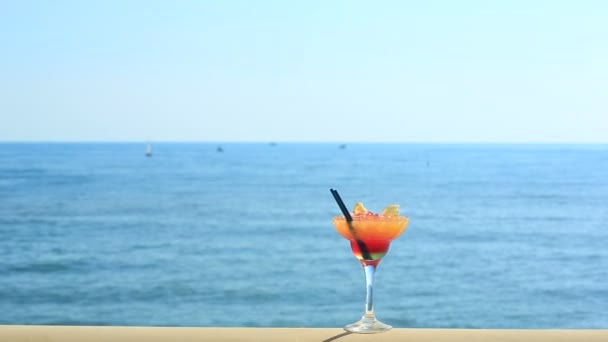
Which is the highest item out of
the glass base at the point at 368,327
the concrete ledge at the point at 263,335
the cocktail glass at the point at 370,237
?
the cocktail glass at the point at 370,237

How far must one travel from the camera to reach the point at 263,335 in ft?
8.35

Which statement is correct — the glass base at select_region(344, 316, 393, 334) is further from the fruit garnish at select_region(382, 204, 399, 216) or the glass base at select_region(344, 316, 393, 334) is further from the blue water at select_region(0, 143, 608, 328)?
the blue water at select_region(0, 143, 608, 328)

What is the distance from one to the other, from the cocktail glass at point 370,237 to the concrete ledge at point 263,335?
6 centimetres

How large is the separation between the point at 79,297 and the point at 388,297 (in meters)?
5.78

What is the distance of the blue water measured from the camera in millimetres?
17422

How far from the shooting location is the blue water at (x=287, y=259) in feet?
57.2

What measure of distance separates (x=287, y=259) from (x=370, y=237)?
66.7 ft

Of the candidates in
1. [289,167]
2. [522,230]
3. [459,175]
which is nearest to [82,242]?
[522,230]

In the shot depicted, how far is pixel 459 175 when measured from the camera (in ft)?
183

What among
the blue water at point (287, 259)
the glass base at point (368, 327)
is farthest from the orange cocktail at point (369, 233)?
the blue water at point (287, 259)

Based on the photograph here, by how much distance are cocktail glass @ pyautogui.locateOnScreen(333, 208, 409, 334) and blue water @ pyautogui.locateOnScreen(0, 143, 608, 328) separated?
1366 centimetres

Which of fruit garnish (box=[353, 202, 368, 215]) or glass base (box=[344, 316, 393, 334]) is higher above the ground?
fruit garnish (box=[353, 202, 368, 215])

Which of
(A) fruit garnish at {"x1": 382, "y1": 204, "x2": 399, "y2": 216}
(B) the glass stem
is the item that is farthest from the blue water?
(A) fruit garnish at {"x1": 382, "y1": 204, "x2": 399, "y2": 216}

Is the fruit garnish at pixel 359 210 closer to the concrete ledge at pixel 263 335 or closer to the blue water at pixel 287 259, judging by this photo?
the concrete ledge at pixel 263 335
